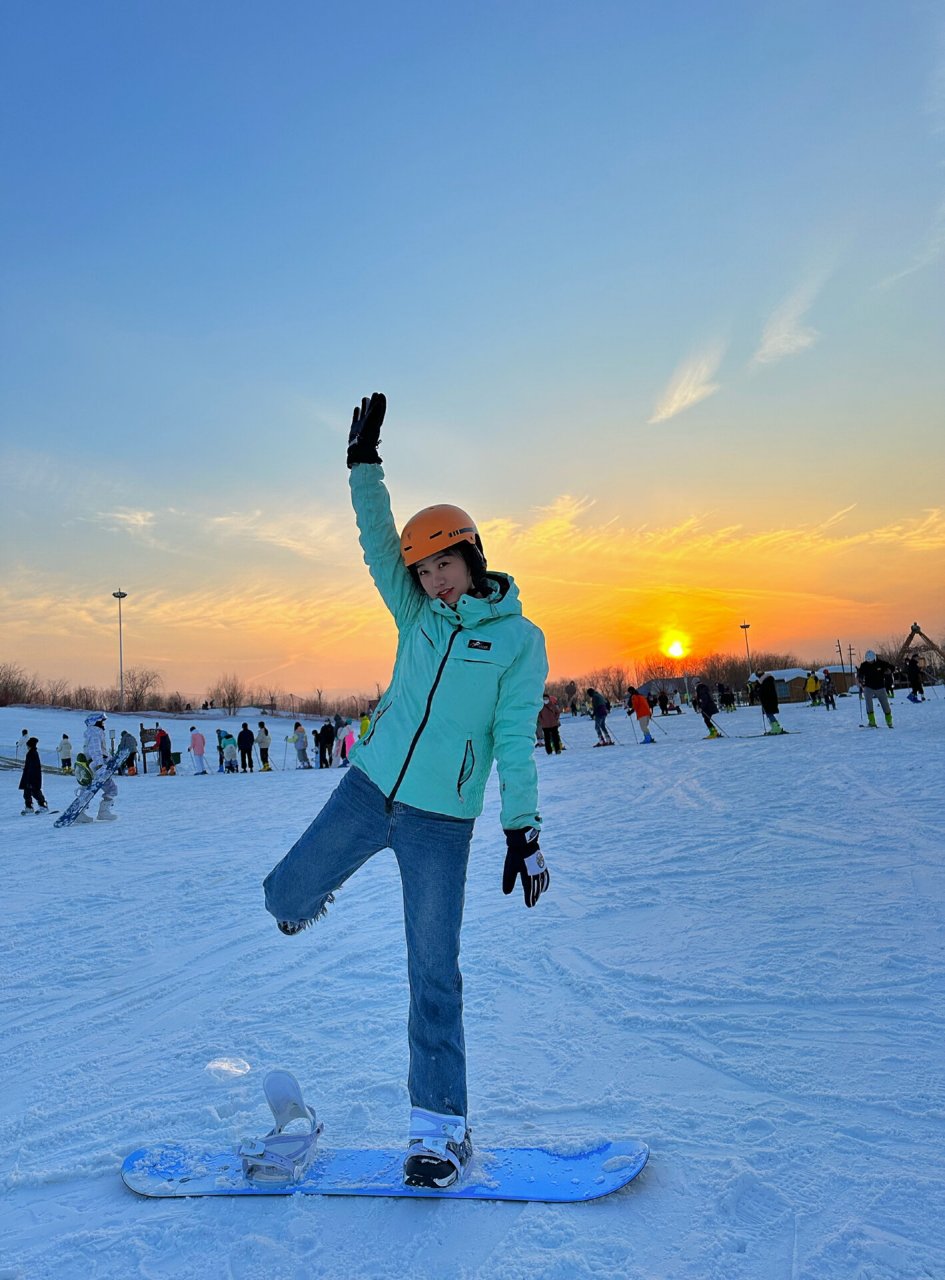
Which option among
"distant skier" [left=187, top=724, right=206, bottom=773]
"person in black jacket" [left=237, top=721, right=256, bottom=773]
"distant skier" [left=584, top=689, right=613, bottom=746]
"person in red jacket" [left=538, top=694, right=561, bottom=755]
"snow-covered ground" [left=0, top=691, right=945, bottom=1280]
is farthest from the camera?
"distant skier" [left=187, top=724, right=206, bottom=773]

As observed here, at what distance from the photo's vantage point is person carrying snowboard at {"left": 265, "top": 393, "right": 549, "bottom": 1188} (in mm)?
2291

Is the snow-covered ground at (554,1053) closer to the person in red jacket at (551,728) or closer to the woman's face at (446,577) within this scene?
the woman's face at (446,577)

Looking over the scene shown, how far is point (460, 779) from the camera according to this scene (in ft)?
7.74

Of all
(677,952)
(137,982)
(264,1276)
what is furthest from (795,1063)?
(137,982)

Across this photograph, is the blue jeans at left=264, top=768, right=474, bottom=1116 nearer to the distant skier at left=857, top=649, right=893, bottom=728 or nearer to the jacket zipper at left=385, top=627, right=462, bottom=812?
the jacket zipper at left=385, top=627, right=462, bottom=812

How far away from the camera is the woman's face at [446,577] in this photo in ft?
8.27

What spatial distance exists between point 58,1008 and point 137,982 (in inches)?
17.2

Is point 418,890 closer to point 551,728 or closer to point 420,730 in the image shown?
point 420,730

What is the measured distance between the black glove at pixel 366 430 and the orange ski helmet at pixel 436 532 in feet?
1.29

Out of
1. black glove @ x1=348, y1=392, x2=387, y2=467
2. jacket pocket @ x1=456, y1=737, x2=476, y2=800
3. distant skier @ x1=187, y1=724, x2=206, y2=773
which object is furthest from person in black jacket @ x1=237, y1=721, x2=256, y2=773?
jacket pocket @ x1=456, y1=737, x2=476, y2=800

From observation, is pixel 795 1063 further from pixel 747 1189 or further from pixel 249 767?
pixel 249 767

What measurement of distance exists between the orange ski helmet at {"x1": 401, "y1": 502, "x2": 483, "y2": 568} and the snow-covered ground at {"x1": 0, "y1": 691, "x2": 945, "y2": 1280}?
Result: 1.76 meters

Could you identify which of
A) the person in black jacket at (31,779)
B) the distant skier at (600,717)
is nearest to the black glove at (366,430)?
the person in black jacket at (31,779)

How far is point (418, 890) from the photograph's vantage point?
7.69ft
